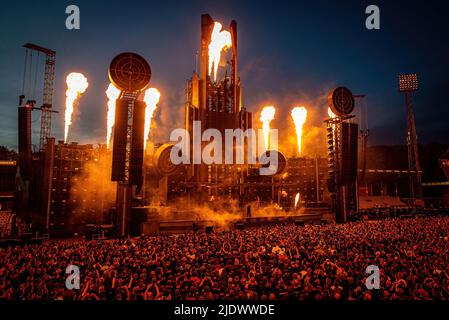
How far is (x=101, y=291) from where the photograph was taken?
7.78m

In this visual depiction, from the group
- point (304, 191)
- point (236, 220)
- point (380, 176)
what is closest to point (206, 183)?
point (236, 220)

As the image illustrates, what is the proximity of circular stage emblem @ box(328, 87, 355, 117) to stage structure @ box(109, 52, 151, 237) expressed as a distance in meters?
17.6

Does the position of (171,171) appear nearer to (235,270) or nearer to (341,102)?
(341,102)

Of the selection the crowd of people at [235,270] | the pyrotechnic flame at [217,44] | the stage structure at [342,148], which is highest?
the pyrotechnic flame at [217,44]

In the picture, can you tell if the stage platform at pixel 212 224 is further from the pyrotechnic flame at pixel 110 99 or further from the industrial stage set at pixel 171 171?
the pyrotechnic flame at pixel 110 99

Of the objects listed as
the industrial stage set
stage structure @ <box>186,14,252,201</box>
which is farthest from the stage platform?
stage structure @ <box>186,14,252,201</box>

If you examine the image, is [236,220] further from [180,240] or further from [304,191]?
[304,191]

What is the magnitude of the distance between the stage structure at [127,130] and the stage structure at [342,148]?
18234mm

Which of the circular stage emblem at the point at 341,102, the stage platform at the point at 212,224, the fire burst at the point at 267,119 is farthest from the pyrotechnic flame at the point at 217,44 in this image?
the stage platform at the point at 212,224

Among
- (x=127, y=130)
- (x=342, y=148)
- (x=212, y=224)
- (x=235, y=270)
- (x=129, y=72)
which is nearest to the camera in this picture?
(x=235, y=270)

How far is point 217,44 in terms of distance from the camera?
4003cm

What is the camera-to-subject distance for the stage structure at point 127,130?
22344mm

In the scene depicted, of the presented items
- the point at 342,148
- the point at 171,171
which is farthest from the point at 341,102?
the point at 171,171

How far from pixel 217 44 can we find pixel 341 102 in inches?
772
